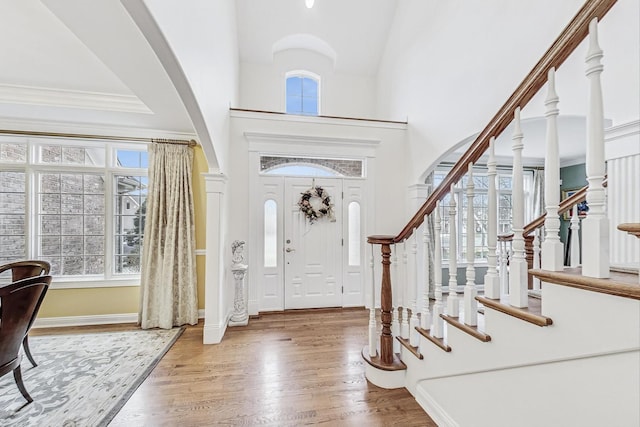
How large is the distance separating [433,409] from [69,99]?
172 inches

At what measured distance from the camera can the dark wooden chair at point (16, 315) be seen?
1.75m

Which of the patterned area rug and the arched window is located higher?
the arched window

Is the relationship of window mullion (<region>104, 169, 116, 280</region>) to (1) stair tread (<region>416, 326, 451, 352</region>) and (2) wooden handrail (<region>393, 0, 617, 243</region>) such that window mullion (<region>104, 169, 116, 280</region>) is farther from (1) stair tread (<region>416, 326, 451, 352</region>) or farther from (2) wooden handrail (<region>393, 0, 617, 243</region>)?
(2) wooden handrail (<region>393, 0, 617, 243</region>)

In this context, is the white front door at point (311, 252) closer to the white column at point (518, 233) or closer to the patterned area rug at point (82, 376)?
the patterned area rug at point (82, 376)

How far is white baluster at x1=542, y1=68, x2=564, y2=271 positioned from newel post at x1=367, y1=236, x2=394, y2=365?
1.09 m

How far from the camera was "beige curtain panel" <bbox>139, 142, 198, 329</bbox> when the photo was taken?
11.2ft

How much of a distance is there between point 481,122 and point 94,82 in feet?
13.0

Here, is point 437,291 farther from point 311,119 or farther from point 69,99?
point 69,99

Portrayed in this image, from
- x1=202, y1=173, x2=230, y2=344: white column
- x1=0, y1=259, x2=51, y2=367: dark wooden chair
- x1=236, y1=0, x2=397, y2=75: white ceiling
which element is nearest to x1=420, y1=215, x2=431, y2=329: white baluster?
x1=202, y1=173, x2=230, y2=344: white column

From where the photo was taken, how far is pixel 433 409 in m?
1.84

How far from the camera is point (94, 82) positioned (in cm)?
281

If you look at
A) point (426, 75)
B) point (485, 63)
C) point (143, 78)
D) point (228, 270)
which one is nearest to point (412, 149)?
point (426, 75)

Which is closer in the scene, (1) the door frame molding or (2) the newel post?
(2) the newel post

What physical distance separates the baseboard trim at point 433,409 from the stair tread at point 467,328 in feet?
1.96
